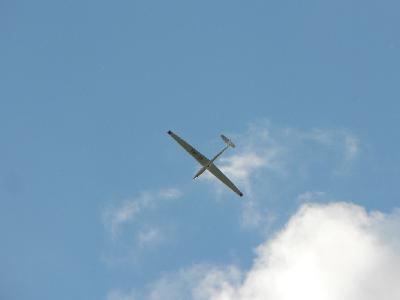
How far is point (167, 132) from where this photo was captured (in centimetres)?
19862
